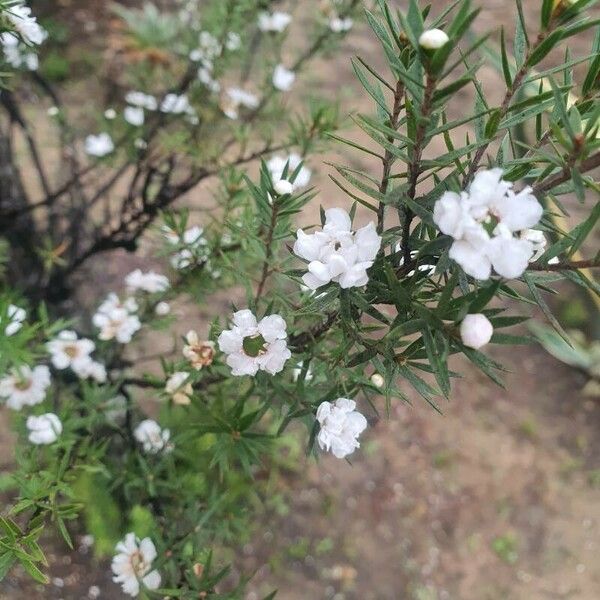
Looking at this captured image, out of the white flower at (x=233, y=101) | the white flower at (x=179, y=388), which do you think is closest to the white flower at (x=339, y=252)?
the white flower at (x=179, y=388)

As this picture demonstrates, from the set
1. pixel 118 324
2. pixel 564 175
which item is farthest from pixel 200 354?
pixel 564 175

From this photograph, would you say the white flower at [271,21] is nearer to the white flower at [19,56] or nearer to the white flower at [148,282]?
the white flower at [19,56]

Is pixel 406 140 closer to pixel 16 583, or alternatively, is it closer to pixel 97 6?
pixel 16 583

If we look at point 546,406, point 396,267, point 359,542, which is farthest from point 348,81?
point 396,267

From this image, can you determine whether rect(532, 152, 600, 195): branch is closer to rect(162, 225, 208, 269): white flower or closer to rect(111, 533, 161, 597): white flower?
rect(162, 225, 208, 269): white flower

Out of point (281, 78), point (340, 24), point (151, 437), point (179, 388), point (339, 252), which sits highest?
point (339, 252)

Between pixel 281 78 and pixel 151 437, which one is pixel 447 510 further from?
pixel 281 78
